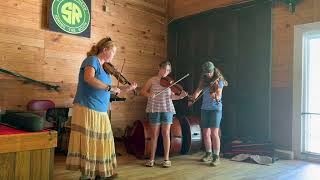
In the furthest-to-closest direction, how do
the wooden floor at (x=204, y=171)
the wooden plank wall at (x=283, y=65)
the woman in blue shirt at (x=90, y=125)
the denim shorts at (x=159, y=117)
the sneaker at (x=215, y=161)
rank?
the wooden plank wall at (x=283, y=65) → the sneaker at (x=215, y=161) → the denim shorts at (x=159, y=117) → the wooden floor at (x=204, y=171) → the woman in blue shirt at (x=90, y=125)

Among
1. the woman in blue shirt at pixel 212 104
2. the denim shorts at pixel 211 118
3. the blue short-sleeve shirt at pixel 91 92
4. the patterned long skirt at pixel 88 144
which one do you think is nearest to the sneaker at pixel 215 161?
the woman in blue shirt at pixel 212 104

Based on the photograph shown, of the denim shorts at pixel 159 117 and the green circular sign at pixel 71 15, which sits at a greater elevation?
the green circular sign at pixel 71 15

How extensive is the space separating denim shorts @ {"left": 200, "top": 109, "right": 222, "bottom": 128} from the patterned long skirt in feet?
5.36

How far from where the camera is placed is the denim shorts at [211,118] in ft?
13.2

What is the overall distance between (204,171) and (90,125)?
157cm

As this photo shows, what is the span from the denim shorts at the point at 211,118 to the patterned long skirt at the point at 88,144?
163 cm

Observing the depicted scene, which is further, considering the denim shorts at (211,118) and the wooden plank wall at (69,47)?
the wooden plank wall at (69,47)

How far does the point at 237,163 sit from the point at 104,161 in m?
2.03

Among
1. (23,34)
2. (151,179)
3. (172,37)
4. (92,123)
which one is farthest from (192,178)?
(172,37)

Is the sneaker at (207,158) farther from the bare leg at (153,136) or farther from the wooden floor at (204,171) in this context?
the bare leg at (153,136)

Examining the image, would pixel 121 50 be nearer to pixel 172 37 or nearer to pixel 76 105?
pixel 172 37

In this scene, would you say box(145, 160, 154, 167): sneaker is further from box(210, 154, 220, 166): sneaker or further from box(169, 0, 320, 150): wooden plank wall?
box(169, 0, 320, 150): wooden plank wall

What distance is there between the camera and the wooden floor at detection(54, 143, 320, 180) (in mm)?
3380

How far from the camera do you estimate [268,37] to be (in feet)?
15.4
